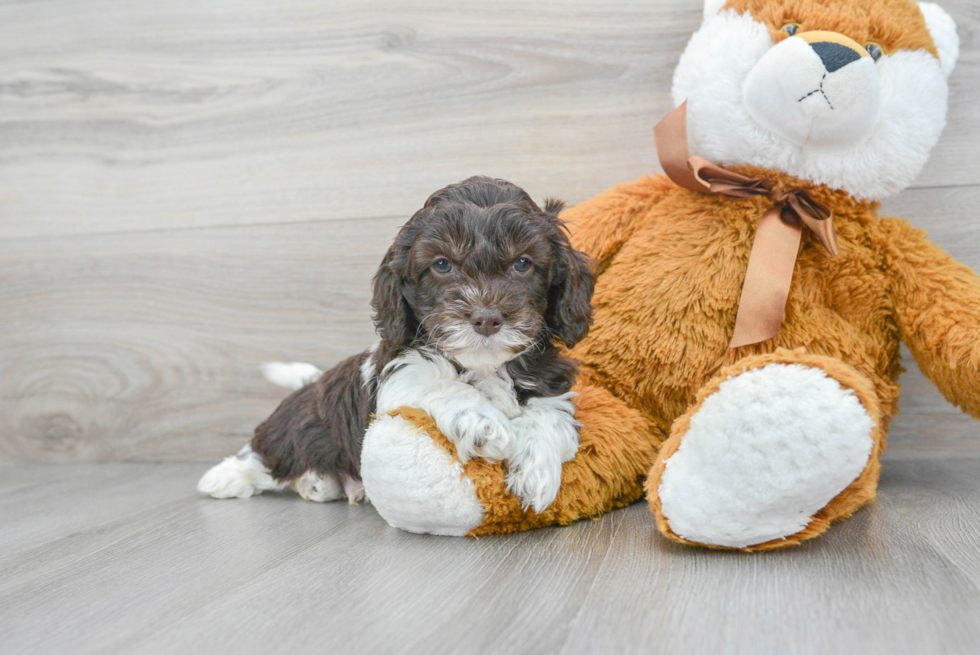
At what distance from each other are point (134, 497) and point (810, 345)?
1.82 meters

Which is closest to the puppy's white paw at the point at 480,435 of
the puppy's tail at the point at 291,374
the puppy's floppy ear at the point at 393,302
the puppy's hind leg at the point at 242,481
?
the puppy's floppy ear at the point at 393,302

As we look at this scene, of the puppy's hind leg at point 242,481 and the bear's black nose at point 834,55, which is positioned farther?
the puppy's hind leg at point 242,481

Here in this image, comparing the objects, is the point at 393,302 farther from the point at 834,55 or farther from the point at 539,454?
the point at 834,55

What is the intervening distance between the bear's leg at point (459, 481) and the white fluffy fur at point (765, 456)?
270 mm

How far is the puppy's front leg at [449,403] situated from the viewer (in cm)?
146

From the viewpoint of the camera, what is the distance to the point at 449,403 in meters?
1.51

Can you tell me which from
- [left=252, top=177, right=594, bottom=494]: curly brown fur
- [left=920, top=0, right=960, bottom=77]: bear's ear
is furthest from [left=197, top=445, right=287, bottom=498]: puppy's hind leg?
[left=920, top=0, right=960, bottom=77]: bear's ear

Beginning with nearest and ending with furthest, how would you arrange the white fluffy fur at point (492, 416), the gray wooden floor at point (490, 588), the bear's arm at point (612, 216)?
the gray wooden floor at point (490, 588)
the white fluffy fur at point (492, 416)
the bear's arm at point (612, 216)

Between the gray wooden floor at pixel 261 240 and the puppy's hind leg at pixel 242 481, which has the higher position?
the gray wooden floor at pixel 261 240

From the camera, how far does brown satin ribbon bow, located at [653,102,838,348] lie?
1.64 metres

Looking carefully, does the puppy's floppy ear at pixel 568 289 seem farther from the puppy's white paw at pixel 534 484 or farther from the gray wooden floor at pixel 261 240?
the gray wooden floor at pixel 261 240

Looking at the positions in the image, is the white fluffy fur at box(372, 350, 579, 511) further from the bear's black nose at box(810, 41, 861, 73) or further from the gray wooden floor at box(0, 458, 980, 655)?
the bear's black nose at box(810, 41, 861, 73)

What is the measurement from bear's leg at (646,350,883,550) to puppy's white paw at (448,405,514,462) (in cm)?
31

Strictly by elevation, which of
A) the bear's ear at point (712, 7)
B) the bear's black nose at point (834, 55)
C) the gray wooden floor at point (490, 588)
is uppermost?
the bear's ear at point (712, 7)
